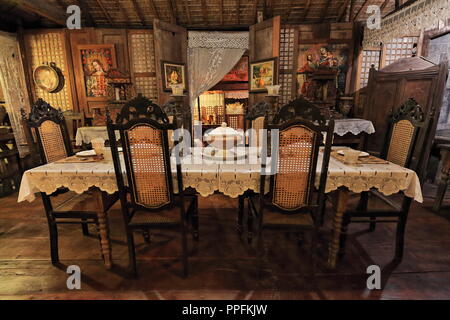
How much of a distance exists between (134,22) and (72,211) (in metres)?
4.33

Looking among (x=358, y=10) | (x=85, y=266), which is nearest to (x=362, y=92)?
(x=358, y=10)

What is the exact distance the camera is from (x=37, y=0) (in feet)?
11.8

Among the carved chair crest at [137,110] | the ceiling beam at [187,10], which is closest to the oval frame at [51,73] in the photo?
the ceiling beam at [187,10]

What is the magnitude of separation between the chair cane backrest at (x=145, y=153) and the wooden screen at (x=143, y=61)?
12.0 feet

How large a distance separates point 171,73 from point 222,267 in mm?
3665

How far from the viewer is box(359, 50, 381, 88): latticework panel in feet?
14.8

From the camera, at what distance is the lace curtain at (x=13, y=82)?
432cm

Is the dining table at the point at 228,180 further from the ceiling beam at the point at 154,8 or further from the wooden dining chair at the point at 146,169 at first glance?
the ceiling beam at the point at 154,8

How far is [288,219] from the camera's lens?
164 cm

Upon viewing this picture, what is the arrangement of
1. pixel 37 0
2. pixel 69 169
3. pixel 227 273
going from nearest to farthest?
pixel 69 169
pixel 227 273
pixel 37 0

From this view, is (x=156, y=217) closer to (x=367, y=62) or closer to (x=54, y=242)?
(x=54, y=242)

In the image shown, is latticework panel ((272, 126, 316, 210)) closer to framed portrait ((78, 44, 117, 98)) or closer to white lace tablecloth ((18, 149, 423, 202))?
white lace tablecloth ((18, 149, 423, 202))

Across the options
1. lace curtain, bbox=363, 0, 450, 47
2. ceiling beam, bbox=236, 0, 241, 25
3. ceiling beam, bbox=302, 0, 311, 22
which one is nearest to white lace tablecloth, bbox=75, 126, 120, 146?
ceiling beam, bbox=236, 0, 241, 25
